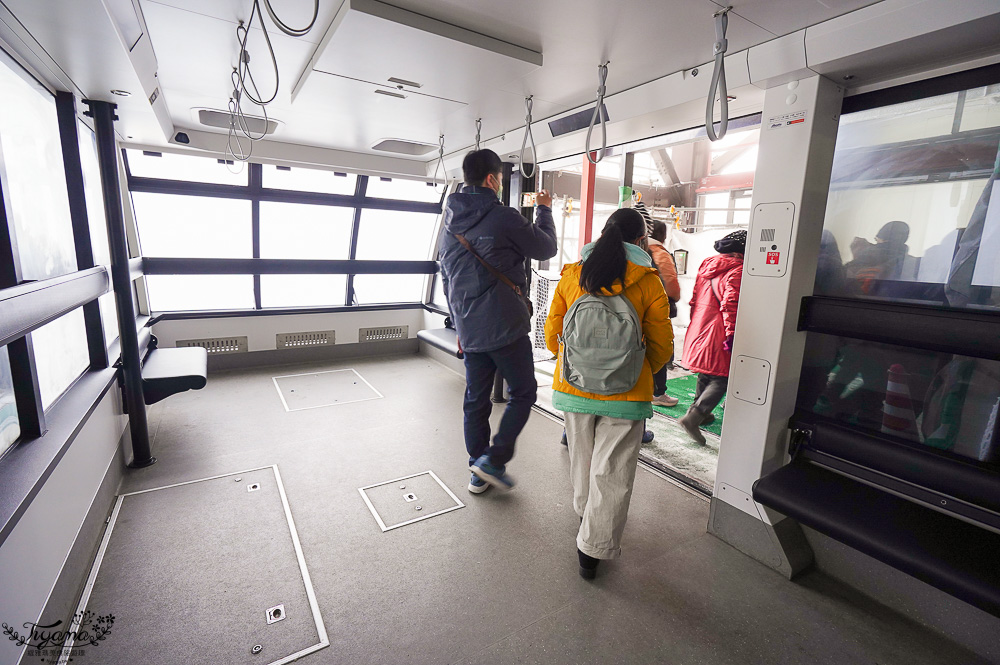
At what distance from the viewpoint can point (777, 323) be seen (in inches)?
79.4

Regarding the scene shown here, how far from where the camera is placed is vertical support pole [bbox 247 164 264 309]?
484cm

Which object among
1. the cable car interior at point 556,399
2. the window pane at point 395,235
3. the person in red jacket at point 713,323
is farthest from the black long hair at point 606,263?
the window pane at point 395,235

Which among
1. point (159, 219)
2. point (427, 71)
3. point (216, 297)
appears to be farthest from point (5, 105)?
point (216, 297)

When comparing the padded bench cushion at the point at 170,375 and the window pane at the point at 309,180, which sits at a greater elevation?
the window pane at the point at 309,180

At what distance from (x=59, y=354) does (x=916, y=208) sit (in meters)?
3.83

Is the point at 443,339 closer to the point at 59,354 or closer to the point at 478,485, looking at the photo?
the point at 478,485

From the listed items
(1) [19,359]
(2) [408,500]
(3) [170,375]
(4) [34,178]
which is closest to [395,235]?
(3) [170,375]

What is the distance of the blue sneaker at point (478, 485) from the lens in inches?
104

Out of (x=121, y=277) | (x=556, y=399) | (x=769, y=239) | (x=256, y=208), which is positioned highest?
(x=256, y=208)

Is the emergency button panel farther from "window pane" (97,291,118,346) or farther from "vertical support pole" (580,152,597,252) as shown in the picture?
"window pane" (97,291,118,346)

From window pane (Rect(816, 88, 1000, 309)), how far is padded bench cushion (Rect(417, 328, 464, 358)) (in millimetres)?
3044

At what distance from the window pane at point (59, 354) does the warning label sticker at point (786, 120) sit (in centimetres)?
308

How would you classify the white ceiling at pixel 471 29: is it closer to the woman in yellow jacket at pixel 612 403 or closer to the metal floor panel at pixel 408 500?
the woman in yellow jacket at pixel 612 403

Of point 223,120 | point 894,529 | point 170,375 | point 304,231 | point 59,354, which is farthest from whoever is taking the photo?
point 304,231
